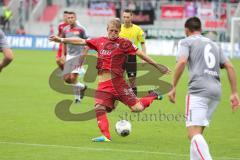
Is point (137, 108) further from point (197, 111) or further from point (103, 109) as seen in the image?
point (197, 111)

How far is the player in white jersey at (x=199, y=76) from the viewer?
9609mm

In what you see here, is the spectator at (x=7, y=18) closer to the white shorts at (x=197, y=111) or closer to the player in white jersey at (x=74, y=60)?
the player in white jersey at (x=74, y=60)

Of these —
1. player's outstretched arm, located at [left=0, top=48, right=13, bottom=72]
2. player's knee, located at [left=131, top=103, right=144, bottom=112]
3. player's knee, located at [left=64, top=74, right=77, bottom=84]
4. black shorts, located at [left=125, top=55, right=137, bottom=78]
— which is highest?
player's outstretched arm, located at [left=0, top=48, right=13, bottom=72]

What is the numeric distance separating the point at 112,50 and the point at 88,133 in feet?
6.43

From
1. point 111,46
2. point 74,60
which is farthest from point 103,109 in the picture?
point 74,60

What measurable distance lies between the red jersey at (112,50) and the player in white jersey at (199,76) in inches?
129

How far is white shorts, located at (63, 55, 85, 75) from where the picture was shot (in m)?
20.1

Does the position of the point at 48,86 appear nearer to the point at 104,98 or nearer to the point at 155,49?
the point at 104,98

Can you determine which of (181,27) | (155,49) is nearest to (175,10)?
(181,27)

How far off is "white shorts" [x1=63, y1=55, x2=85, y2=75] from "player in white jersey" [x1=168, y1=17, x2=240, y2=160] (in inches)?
411

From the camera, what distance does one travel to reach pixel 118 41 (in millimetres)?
12961

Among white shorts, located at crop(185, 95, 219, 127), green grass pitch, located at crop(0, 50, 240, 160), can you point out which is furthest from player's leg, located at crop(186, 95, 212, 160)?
green grass pitch, located at crop(0, 50, 240, 160)

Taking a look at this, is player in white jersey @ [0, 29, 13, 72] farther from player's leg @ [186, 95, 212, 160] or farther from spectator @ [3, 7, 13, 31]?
spectator @ [3, 7, 13, 31]

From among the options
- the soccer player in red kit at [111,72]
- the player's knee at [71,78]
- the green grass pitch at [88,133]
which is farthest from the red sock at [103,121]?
the player's knee at [71,78]
